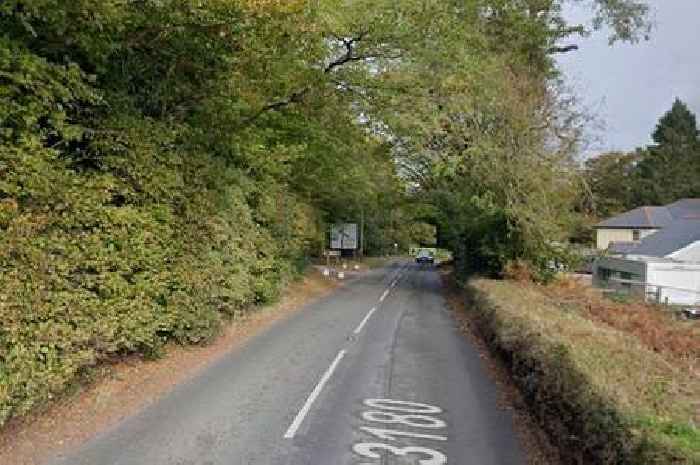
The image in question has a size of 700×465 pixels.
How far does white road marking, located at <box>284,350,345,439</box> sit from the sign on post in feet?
131

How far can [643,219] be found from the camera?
6681 cm

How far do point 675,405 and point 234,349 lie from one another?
8.95 m

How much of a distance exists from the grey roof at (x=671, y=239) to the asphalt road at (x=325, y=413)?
102 ft

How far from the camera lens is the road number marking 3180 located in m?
7.09

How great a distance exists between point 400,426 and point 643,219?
66485 millimetres

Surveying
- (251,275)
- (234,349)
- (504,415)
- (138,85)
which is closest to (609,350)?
(504,415)

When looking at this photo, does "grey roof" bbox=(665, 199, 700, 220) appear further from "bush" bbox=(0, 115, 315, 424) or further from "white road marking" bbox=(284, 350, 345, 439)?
"bush" bbox=(0, 115, 315, 424)

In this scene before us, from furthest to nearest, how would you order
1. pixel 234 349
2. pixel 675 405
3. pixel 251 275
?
pixel 251 275, pixel 234 349, pixel 675 405

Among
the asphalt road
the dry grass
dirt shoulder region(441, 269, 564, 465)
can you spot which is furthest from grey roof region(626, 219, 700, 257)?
the asphalt road

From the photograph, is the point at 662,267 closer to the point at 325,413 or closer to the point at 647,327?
the point at 647,327

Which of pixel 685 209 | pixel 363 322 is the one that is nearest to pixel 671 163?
pixel 685 209

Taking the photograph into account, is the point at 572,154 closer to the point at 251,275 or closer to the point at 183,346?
the point at 251,275

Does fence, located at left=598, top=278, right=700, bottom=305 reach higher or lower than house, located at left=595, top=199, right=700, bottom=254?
lower

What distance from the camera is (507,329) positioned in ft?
41.5
